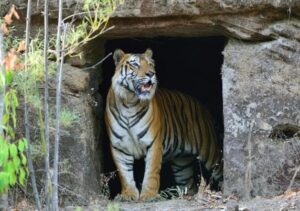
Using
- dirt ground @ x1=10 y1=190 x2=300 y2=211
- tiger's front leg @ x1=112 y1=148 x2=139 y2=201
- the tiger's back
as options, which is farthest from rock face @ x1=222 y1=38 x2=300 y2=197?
the tiger's back

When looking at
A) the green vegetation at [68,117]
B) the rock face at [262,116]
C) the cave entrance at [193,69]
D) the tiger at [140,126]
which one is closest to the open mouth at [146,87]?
the tiger at [140,126]

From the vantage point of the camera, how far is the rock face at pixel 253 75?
780 cm

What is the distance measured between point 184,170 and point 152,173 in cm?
145

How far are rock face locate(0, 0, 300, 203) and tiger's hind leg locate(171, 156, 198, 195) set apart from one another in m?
2.30

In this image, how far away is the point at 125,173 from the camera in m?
8.98

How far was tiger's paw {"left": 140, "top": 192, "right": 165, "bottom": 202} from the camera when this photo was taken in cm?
851

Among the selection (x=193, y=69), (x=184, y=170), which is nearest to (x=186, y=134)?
(x=184, y=170)

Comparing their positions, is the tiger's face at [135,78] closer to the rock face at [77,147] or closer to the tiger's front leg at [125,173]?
the tiger's front leg at [125,173]

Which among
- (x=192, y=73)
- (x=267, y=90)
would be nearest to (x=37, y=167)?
(x=267, y=90)

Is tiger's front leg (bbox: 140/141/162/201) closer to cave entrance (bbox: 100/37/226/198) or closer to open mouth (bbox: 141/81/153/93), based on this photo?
open mouth (bbox: 141/81/153/93)

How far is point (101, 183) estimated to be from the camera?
8.45 m

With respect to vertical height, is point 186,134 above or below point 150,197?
above

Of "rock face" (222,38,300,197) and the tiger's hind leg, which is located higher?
"rock face" (222,38,300,197)

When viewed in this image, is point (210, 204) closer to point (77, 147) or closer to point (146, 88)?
point (77, 147)
